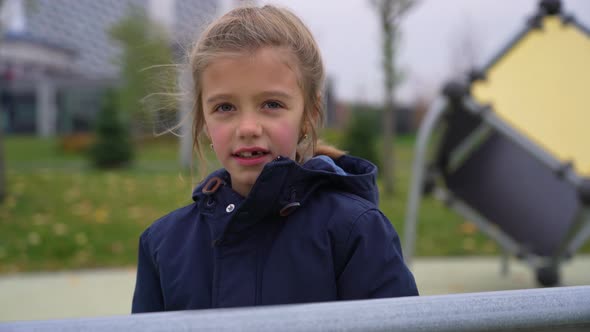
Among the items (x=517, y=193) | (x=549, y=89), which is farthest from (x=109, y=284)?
(x=549, y=89)

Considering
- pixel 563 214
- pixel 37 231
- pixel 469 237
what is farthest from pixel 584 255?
pixel 37 231

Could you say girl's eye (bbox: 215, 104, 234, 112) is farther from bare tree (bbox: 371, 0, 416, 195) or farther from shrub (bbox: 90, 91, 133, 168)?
shrub (bbox: 90, 91, 133, 168)

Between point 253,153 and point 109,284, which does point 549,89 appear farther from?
point 109,284

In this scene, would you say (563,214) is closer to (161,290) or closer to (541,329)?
(161,290)

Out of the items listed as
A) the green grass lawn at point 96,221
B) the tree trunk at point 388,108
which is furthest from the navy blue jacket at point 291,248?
the tree trunk at point 388,108

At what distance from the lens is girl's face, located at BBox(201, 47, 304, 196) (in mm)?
1278

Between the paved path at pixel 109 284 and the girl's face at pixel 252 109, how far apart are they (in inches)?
103

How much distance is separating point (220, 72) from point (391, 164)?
24.5ft

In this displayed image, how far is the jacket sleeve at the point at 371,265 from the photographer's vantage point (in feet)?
3.89

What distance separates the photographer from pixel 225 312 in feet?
2.12

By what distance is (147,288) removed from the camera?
141 centimetres

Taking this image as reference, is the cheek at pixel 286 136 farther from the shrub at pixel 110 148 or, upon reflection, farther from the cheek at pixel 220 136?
the shrub at pixel 110 148

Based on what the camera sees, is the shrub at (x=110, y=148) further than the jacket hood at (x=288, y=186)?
Yes

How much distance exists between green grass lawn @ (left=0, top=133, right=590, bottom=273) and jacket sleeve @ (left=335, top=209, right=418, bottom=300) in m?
2.93
